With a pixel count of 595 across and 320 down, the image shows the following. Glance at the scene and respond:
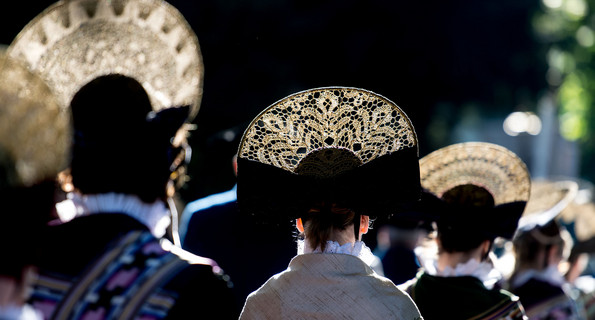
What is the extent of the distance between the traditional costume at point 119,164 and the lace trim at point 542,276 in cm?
290

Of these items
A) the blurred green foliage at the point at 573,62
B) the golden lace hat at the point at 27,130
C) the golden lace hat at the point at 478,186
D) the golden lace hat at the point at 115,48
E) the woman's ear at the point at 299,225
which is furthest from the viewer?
the blurred green foliage at the point at 573,62

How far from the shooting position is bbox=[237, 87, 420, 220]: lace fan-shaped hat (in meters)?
2.85

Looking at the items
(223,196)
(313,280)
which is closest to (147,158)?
(313,280)

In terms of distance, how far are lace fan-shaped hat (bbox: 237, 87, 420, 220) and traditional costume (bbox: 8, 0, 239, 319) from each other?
336 mm

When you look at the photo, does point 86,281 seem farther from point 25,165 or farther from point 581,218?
point 581,218

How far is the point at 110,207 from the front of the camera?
2.70 metres

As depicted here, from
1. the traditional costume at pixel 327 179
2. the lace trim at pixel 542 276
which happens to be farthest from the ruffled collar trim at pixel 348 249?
the lace trim at pixel 542 276

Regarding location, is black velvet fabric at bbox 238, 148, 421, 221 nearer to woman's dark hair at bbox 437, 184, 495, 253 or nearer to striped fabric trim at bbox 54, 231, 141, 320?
striped fabric trim at bbox 54, 231, 141, 320

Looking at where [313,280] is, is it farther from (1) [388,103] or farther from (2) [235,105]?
(2) [235,105]

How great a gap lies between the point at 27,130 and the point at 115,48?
1.75 meters

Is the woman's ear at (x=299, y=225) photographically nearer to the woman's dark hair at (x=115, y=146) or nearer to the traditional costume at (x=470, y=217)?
the woman's dark hair at (x=115, y=146)

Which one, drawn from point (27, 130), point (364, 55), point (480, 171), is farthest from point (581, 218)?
point (27, 130)

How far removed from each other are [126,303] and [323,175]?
85cm

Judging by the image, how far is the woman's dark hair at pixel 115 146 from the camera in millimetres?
2734
